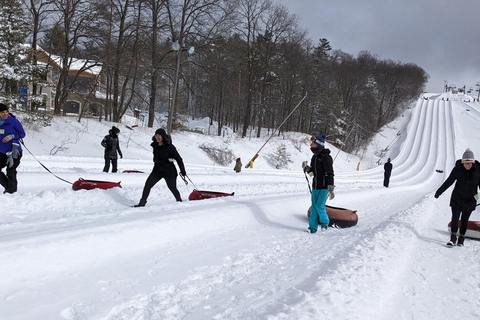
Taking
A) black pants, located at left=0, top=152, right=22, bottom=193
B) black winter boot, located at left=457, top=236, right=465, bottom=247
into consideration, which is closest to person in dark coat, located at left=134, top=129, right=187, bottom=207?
black pants, located at left=0, top=152, right=22, bottom=193

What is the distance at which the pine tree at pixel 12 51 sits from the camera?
16.8m

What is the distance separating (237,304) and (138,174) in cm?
822

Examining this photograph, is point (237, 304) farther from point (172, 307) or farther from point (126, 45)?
point (126, 45)

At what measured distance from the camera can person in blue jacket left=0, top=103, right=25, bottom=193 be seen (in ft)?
19.9

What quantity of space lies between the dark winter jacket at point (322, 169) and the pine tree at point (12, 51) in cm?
1775

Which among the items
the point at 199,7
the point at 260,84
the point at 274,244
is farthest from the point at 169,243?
the point at 260,84

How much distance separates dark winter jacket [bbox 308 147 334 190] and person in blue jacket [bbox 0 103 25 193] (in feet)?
19.4

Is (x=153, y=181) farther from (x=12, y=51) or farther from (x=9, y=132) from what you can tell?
(x=12, y=51)

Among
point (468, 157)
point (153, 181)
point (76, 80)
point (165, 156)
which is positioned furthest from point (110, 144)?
point (76, 80)

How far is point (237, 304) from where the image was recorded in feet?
9.84

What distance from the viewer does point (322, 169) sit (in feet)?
19.8

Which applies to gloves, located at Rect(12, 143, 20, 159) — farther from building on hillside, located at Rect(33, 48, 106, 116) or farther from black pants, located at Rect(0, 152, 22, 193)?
building on hillside, located at Rect(33, 48, 106, 116)

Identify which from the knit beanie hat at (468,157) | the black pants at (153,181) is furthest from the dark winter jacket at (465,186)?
the black pants at (153,181)

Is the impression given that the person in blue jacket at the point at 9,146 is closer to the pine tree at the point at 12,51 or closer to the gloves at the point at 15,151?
the gloves at the point at 15,151
